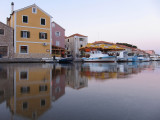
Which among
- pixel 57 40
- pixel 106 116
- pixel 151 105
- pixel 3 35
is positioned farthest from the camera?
pixel 57 40

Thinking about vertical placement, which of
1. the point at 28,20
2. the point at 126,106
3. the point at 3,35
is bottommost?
the point at 126,106

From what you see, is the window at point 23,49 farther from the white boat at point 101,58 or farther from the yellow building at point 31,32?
the white boat at point 101,58

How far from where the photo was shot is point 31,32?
25.2m

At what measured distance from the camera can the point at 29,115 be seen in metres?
2.69

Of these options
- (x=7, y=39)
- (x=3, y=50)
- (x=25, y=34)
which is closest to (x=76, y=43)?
(x=25, y=34)

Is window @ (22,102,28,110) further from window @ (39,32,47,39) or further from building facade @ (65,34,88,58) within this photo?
building facade @ (65,34,88,58)

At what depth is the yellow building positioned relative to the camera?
79.7ft

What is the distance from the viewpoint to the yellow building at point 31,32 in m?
24.3

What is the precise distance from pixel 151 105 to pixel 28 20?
25.6 m

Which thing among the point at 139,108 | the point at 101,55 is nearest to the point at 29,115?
the point at 139,108

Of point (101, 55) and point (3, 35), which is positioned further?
point (101, 55)

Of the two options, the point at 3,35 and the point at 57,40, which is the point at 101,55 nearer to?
the point at 57,40

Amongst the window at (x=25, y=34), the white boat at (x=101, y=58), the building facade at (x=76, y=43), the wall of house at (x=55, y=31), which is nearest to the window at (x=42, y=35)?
the window at (x=25, y=34)

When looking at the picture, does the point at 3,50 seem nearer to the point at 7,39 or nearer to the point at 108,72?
the point at 7,39
